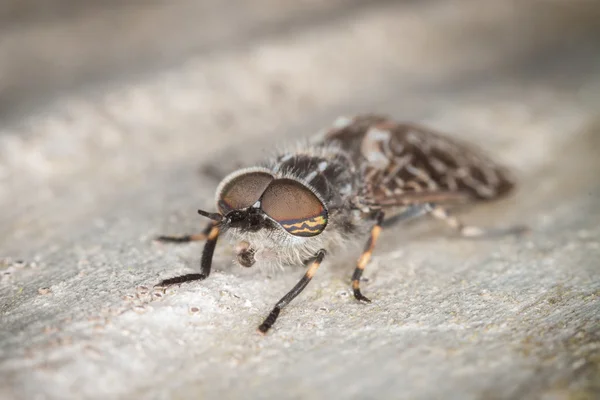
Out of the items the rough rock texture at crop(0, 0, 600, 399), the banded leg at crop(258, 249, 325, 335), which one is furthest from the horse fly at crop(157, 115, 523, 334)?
the rough rock texture at crop(0, 0, 600, 399)

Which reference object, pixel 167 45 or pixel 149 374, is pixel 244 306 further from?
pixel 167 45

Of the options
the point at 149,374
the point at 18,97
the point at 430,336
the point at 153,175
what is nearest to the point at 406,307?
the point at 430,336

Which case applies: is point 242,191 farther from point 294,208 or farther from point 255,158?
point 255,158

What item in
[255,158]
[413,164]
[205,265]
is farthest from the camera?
[255,158]

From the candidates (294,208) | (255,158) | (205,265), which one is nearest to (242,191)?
(294,208)

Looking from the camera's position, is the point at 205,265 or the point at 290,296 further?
the point at 205,265

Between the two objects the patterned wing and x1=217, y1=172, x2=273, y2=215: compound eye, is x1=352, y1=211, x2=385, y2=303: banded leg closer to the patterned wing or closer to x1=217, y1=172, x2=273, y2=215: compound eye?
the patterned wing

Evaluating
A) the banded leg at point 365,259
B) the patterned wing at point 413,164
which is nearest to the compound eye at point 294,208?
the banded leg at point 365,259
